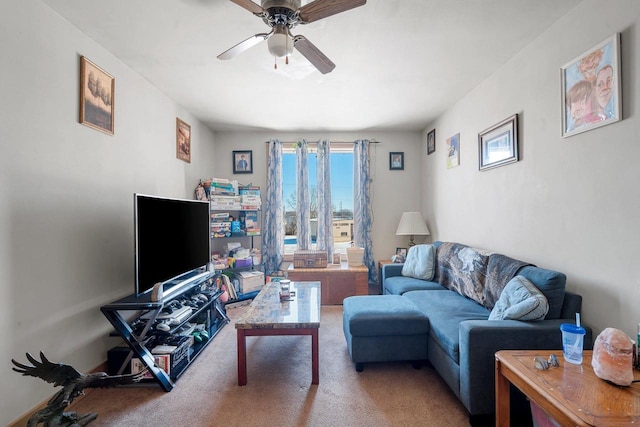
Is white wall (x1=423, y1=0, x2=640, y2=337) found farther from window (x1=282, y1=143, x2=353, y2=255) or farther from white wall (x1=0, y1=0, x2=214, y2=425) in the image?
white wall (x1=0, y1=0, x2=214, y2=425)

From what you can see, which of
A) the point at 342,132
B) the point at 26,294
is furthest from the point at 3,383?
the point at 342,132

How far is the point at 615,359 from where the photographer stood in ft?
3.83

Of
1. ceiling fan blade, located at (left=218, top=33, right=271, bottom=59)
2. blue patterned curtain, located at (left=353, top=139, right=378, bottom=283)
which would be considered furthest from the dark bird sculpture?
blue patterned curtain, located at (left=353, top=139, right=378, bottom=283)

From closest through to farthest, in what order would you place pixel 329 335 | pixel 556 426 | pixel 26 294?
pixel 556 426
pixel 26 294
pixel 329 335

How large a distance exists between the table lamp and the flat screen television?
8.87 ft

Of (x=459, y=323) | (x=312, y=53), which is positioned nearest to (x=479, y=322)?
(x=459, y=323)

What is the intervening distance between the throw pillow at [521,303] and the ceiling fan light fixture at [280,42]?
81.6 inches

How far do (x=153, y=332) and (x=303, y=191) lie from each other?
110 inches

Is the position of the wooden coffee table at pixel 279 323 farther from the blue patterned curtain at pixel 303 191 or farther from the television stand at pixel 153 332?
the blue patterned curtain at pixel 303 191

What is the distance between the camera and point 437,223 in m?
4.07

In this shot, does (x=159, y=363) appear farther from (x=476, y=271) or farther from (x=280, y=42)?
(x=476, y=271)

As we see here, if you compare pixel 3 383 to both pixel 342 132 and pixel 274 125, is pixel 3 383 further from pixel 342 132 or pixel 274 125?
pixel 342 132

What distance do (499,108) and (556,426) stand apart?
2.42 m

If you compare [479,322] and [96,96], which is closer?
[479,322]
